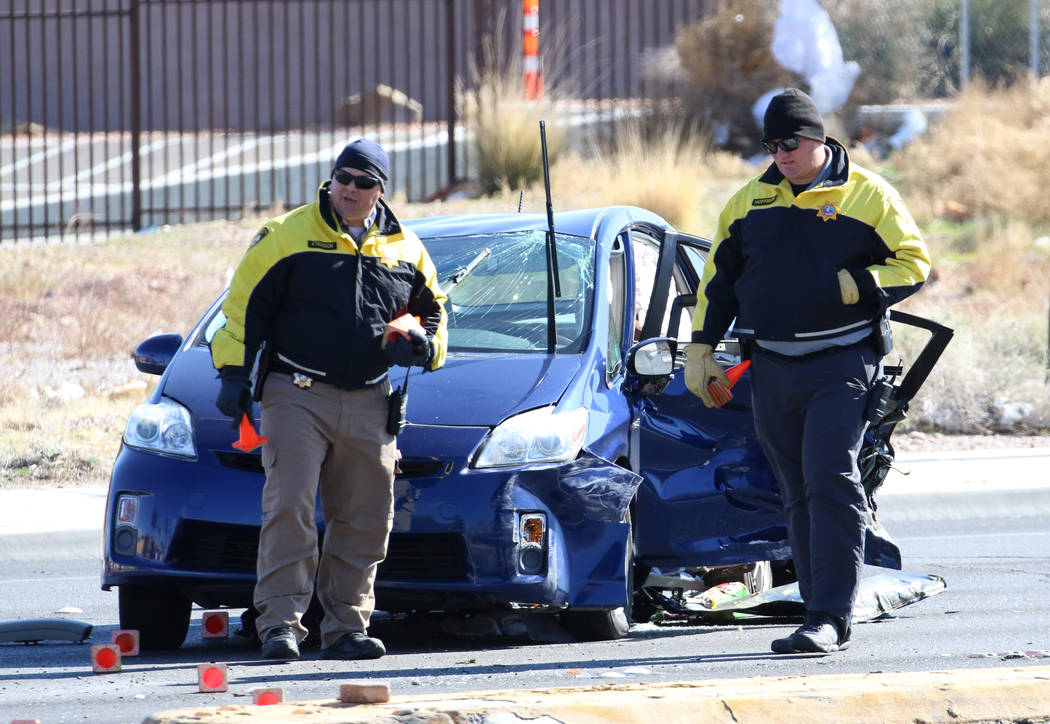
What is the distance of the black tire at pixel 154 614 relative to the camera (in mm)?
5879

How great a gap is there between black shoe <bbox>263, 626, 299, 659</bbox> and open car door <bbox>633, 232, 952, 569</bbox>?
1.28 meters

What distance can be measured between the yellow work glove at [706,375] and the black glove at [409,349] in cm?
90

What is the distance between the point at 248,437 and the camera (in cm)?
549

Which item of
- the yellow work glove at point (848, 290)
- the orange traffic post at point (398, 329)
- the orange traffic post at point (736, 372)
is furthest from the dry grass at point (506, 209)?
the yellow work glove at point (848, 290)

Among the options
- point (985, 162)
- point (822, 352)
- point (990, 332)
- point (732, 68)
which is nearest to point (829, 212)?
point (822, 352)

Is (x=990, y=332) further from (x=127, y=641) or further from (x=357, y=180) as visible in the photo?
(x=127, y=641)

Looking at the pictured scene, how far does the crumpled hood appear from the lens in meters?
5.71

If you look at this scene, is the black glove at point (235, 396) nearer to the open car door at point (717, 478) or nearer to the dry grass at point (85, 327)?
the open car door at point (717, 478)

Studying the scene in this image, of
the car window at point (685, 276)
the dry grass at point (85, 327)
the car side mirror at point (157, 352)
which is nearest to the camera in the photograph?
the car side mirror at point (157, 352)

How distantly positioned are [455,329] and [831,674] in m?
2.00

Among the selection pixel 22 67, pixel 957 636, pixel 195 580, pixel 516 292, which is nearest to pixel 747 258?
pixel 516 292

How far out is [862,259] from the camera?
557cm

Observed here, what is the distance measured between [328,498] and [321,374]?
425mm

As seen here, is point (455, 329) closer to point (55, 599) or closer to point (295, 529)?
point (295, 529)
